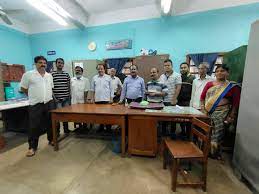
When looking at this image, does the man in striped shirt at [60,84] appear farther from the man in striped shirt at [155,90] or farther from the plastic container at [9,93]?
the plastic container at [9,93]

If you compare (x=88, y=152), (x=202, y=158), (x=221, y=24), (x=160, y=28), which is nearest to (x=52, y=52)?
(x=160, y=28)

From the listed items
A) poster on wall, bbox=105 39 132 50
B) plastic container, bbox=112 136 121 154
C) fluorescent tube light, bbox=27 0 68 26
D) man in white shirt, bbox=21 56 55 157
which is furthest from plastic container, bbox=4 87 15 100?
plastic container, bbox=112 136 121 154

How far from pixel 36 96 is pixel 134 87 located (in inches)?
67.5

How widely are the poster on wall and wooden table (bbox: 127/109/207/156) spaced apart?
11.1 feet

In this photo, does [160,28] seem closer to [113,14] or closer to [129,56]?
[129,56]

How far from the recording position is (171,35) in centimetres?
463

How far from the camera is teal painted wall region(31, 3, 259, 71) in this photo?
4.08 metres

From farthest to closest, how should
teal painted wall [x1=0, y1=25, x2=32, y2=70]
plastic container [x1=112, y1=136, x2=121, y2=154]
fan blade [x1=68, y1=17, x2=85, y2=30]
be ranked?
teal painted wall [x1=0, y1=25, x2=32, y2=70], fan blade [x1=68, y1=17, x2=85, y2=30], plastic container [x1=112, y1=136, x2=121, y2=154]

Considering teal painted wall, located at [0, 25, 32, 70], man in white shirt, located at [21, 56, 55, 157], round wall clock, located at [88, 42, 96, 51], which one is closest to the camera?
man in white shirt, located at [21, 56, 55, 157]

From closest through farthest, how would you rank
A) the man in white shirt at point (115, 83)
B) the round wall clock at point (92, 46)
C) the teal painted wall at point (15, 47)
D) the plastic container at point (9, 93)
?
the man in white shirt at point (115, 83) → the plastic container at point (9, 93) → the teal painted wall at point (15, 47) → the round wall clock at point (92, 46)

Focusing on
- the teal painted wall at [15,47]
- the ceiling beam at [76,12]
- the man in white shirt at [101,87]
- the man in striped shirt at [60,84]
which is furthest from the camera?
the teal painted wall at [15,47]

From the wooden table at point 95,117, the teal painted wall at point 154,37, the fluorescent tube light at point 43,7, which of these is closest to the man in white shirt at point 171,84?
the wooden table at point 95,117

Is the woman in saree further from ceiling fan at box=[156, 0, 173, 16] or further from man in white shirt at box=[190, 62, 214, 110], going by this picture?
ceiling fan at box=[156, 0, 173, 16]

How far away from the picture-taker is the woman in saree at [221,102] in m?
2.12
